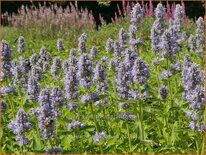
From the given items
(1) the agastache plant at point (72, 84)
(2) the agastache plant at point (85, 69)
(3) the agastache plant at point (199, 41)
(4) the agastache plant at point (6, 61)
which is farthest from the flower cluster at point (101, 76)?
(3) the agastache plant at point (199, 41)

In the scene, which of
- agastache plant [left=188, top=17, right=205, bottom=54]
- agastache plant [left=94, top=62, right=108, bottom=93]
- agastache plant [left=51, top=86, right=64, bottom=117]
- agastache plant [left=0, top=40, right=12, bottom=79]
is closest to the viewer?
agastache plant [left=51, top=86, right=64, bottom=117]

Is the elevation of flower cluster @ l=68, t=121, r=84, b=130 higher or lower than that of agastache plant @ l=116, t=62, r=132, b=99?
lower

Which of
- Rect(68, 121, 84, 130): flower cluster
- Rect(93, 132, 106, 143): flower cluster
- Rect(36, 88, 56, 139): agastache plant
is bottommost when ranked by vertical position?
Rect(93, 132, 106, 143): flower cluster

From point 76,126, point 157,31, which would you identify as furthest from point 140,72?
point 157,31

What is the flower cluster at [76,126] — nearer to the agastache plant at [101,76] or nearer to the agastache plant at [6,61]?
the agastache plant at [101,76]

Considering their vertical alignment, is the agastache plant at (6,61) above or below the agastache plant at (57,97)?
above

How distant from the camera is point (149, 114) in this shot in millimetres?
5980

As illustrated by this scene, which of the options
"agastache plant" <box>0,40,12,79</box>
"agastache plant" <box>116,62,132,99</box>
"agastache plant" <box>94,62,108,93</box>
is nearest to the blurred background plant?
"agastache plant" <box>0,40,12,79</box>

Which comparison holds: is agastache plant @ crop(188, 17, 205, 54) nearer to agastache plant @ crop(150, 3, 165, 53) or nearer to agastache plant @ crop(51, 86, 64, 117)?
agastache plant @ crop(150, 3, 165, 53)

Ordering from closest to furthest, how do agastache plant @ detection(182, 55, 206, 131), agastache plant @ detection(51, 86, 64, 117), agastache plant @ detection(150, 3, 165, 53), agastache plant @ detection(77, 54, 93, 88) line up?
agastache plant @ detection(182, 55, 206, 131) < agastache plant @ detection(51, 86, 64, 117) < agastache plant @ detection(77, 54, 93, 88) < agastache plant @ detection(150, 3, 165, 53)

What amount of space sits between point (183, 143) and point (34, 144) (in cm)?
159

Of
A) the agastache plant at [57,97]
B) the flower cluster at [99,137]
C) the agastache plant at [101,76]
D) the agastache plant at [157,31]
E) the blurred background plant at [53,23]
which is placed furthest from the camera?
the blurred background plant at [53,23]

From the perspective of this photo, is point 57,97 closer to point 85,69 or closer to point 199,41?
point 85,69

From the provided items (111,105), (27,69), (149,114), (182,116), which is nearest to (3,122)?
(27,69)
